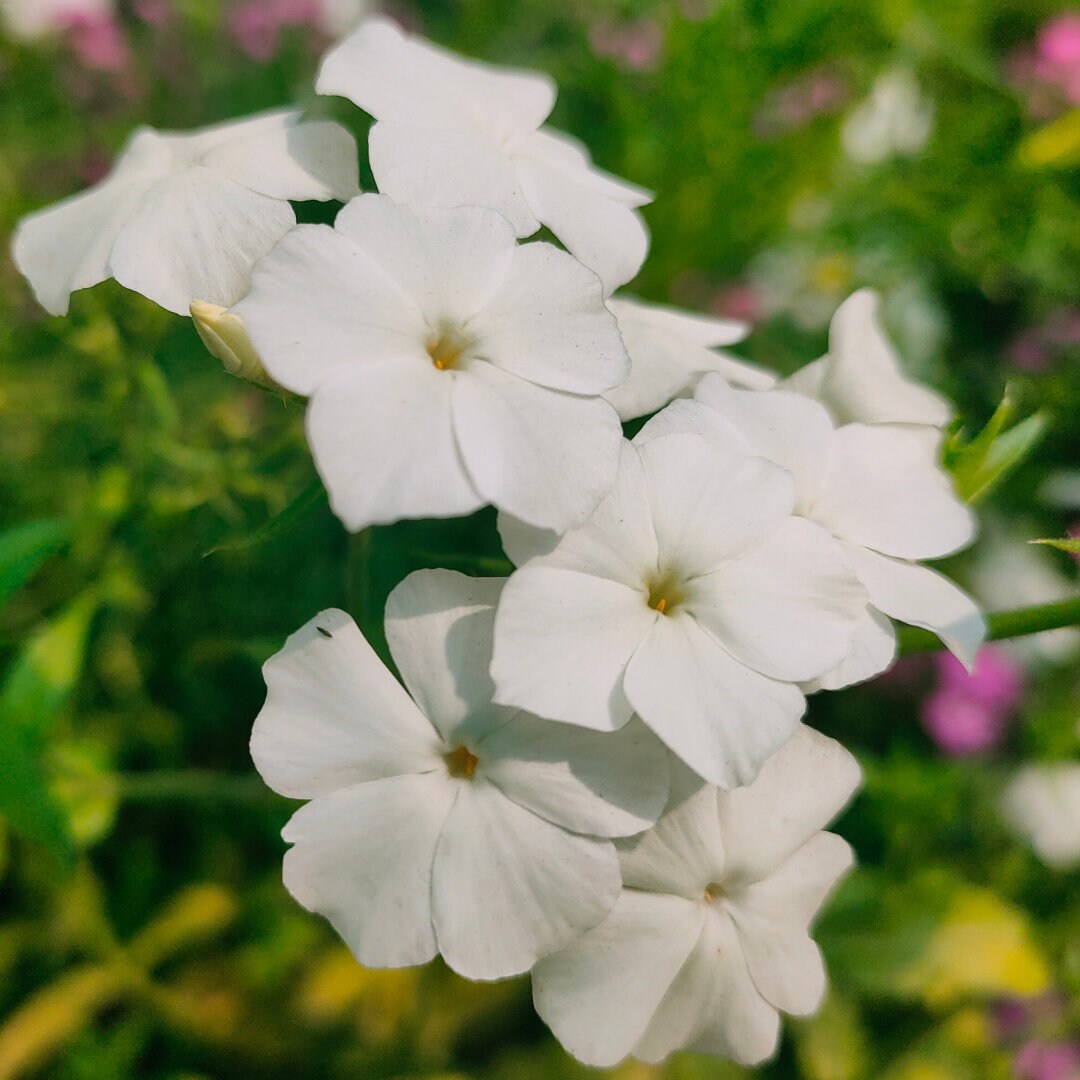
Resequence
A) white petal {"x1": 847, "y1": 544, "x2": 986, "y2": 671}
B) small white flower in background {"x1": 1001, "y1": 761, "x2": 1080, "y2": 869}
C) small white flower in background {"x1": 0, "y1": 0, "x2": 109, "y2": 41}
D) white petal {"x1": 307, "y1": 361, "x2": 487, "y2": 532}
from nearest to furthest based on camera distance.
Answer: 1. white petal {"x1": 307, "y1": 361, "x2": 487, "y2": 532}
2. white petal {"x1": 847, "y1": 544, "x2": 986, "y2": 671}
3. small white flower in background {"x1": 1001, "y1": 761, "x2": 1080, "y2": 869}
4. small white flower in background {"x1": 0, "y1": 0, "x2": 109, "y2": 41}

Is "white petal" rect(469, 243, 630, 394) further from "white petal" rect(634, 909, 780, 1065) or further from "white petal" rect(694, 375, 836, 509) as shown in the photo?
"white petal" rect(634, 909, 780, 1065)

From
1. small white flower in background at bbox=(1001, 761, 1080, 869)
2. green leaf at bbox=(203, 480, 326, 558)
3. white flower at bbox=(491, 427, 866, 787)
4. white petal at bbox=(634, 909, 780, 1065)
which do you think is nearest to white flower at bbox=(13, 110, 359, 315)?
green leaf at bbox=(203, 480, 326, 558)

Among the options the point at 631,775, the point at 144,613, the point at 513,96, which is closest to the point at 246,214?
the point at 513,96

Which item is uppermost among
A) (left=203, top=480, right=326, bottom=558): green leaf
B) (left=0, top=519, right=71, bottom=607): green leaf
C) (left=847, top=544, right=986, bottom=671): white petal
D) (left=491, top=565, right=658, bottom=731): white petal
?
(left=847, top=544, right=986, bottom=671): white petal

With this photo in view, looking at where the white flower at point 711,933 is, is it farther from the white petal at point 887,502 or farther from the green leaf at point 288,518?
the green leaf at point 288,518

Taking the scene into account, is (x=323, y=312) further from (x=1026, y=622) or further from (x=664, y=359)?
(x=1026, y=622)

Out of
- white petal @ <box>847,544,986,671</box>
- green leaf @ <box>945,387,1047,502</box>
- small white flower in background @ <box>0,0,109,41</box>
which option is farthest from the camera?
small white flower in background @ <box>0,0,109,41</box>
